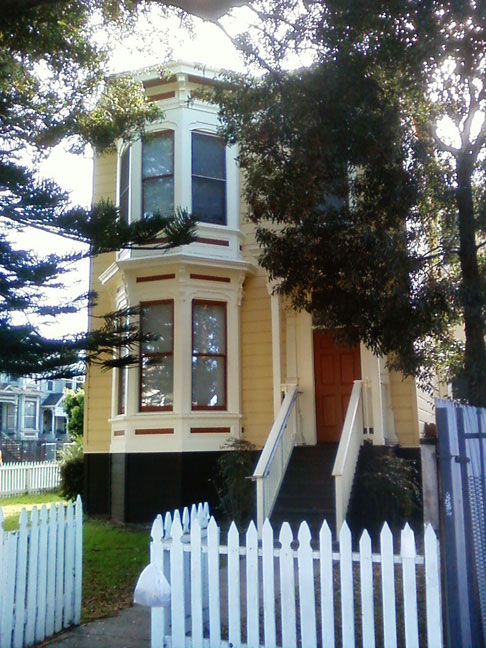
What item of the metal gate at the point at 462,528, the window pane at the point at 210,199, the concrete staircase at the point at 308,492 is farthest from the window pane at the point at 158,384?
the metal gate at the point at 462,528

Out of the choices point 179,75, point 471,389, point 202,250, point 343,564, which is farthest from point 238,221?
point 343,564

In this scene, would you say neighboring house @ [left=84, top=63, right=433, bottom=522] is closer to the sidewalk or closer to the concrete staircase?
the concrete staircase

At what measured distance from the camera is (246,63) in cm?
953

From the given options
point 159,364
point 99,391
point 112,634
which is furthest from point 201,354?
point 112,634

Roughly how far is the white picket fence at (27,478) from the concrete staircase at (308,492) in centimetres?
1063

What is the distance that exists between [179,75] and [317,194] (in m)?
6.17

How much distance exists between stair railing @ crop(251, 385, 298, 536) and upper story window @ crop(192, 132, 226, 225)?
3914 millimetres

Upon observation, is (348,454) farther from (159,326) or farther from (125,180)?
(125,180)

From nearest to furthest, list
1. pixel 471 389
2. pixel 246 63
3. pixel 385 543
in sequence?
pixel 385 543 → pixel 471 389 → pixel 246 63

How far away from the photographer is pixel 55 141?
37.0 ft

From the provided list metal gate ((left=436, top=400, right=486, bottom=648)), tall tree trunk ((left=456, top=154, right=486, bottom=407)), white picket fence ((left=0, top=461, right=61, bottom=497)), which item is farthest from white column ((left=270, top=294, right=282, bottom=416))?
white picket fence ((left=0, top=461, right=61, bottom=497))

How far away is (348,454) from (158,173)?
23.1 ft

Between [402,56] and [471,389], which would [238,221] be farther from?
[471,389]

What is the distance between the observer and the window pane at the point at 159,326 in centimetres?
1321
